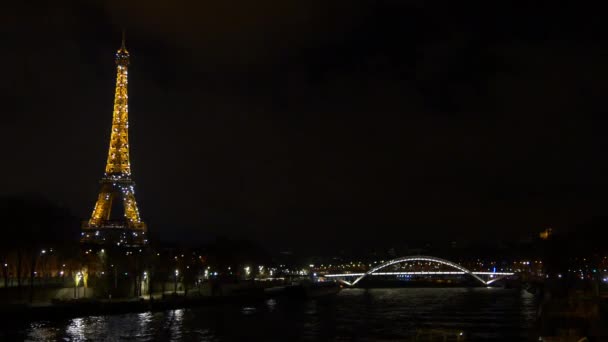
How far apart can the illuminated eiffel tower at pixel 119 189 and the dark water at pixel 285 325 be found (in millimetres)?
26162

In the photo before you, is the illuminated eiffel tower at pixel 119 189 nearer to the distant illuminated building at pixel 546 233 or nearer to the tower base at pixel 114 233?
the tower base at pixel 114 233

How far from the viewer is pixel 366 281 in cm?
13238

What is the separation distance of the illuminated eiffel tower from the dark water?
85.8 feet

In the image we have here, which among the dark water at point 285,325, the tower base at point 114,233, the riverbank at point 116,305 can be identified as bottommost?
the dark water at point 285,325

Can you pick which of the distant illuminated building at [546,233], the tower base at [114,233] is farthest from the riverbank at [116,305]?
the distant illuminated building at [546,233]

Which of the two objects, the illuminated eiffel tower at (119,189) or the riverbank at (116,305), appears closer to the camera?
the riverbank at (116,305)

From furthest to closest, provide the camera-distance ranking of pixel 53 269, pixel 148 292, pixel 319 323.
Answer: pixel 148 292, pixel 53 269, pixel 319 323

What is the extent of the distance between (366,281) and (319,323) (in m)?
89.7

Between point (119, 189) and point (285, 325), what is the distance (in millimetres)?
41386

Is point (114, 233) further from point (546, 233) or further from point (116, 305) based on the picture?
point (546, 233)

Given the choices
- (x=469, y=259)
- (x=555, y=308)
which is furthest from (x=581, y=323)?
(x=469, y=259)

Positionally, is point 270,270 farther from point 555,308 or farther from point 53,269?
point 555,308

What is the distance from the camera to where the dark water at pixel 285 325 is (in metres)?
34.2

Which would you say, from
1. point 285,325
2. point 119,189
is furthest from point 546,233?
point 285,325
